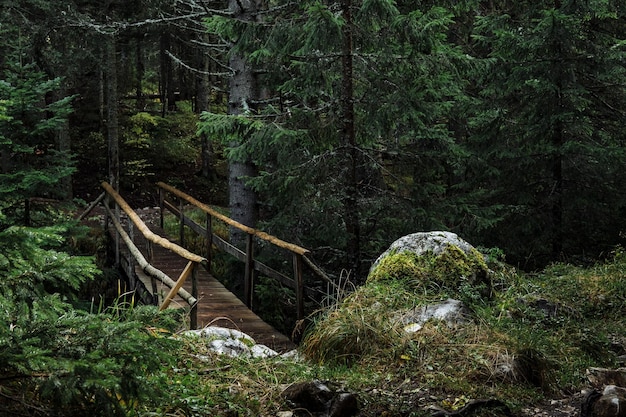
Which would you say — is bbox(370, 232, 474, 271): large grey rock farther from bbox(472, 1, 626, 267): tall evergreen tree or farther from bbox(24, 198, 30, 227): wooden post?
bbox(24, 198, 30, 227): wooden post

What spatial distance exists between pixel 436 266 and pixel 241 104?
6122 mm

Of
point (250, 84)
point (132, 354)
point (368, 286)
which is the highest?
point (250, 84)

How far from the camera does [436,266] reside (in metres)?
7.05

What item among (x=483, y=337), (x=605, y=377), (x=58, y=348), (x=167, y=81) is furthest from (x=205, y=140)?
(x=58, y=348)

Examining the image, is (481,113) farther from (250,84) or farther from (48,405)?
(48,405)

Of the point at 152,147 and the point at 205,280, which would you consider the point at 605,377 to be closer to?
the point at 205,280

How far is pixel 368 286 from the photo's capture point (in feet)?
22.1

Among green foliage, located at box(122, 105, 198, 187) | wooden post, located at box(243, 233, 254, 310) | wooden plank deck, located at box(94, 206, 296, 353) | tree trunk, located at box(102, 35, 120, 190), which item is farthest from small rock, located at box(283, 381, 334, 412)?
green foliage, located at box(122, 105, 198, 187)

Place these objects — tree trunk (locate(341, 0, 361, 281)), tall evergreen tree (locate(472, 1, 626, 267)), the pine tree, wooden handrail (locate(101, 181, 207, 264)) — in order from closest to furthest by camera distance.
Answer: wooden handrail (locate(101, 181, 207, 264)), tree trunk (locate(341, 0, 361, 281)), the pine tree, tall evergreen tree (locate(472, 1, 626, 267))

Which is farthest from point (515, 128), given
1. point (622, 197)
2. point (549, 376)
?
point (549, 376)

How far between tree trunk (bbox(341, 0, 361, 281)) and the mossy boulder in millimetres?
1770

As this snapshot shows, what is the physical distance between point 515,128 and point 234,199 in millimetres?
5750

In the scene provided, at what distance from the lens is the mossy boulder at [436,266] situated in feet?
22.6

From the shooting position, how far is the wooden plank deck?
778 centimetres
